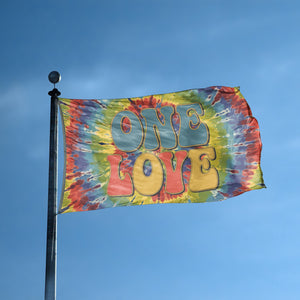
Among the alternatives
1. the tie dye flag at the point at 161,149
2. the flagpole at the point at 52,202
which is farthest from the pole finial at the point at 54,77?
the tie dye flag at the point at 161,149

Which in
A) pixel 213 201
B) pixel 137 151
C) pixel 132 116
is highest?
pixel 132 116

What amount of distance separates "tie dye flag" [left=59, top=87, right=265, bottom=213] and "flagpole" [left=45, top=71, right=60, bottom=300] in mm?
818

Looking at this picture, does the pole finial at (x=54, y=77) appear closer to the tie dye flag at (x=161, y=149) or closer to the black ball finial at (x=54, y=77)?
the black ball finial at (x=54, y=77)

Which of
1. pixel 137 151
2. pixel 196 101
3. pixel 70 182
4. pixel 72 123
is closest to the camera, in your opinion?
pixel 70 182

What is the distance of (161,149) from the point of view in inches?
841

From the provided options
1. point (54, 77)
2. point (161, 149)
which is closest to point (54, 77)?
point (54, 77)

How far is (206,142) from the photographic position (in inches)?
854

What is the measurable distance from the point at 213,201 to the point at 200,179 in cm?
110

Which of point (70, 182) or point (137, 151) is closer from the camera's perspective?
point (70, 182)

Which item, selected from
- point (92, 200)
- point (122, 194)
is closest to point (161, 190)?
point (122, 194)

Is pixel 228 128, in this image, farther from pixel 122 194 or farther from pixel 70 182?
pixel 70 182

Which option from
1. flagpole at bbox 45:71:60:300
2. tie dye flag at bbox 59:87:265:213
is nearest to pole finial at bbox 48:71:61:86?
flagpole at bbox 45:71:60:300

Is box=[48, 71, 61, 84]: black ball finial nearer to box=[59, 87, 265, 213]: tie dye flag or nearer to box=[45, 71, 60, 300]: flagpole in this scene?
box=[45, 71, 60, 300]: flagpole

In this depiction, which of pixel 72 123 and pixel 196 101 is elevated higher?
pixel 196 101
